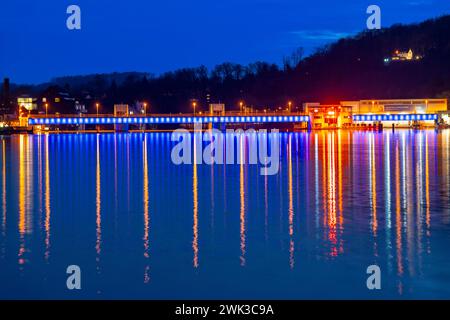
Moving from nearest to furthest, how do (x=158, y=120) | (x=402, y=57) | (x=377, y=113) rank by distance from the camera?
(x=158, y=120), (x=377, y=113), (x=402, y=57)

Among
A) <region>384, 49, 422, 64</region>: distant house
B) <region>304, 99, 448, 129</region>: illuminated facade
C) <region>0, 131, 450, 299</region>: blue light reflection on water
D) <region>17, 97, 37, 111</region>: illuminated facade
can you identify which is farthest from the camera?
<region>384, 49, 422, 64</region>: distant house

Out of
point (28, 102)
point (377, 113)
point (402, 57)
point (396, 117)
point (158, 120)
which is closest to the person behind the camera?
point (396, 117)

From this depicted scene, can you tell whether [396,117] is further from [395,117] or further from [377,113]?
[377,113]

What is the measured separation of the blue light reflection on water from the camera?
33.0 ft

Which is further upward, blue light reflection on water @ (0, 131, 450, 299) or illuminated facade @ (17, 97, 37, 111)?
illuminated facade @ (17, 97, 37, 111)

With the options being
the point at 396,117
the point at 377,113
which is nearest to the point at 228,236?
the point at 396,117

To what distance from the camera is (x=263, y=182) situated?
23.1 metres

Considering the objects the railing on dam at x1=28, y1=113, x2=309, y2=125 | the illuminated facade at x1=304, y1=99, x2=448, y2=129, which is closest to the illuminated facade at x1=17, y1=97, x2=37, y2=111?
the railing on dam at x1=28, y1=113, x2=309, y2=125

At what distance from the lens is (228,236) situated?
44.2 ft

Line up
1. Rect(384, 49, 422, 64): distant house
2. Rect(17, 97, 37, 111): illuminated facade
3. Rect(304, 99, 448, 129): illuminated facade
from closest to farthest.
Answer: Rect(304, 99, 448, 129): illuminated facade < Rect(17, 97, 37, 111): illuminated facade < Rect(384, 49, 422, 64): distant house

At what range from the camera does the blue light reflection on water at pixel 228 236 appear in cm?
1007

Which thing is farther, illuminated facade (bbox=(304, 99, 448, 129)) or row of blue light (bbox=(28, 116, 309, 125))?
illuminated facade (bbox=(304, 99, 448, 129))

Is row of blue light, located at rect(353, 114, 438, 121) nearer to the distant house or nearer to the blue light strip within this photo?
the blue light strip
